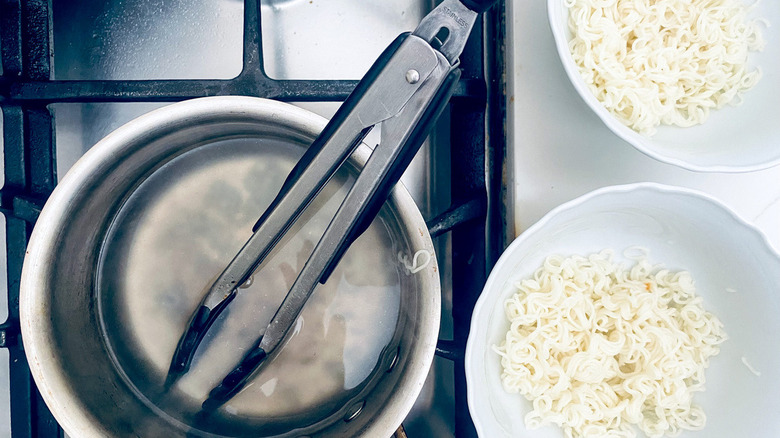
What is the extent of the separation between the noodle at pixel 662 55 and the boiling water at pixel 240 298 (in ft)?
0.73

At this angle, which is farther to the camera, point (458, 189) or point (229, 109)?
point (458, 189)

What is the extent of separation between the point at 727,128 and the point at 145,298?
52 centimetres

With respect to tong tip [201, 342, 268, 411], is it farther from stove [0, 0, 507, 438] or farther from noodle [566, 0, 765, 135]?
noodle [566, 0, 765, 135]

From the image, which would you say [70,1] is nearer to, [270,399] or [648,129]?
A: [270,399]

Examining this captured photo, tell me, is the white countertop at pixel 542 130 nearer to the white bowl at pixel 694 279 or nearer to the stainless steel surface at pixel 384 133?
the white bowl at pixel 694 279

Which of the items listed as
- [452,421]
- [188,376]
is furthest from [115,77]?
[452,421]

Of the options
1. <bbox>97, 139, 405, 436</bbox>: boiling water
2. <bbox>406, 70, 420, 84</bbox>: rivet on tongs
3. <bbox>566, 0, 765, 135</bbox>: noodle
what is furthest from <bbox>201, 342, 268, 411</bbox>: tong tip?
<bbox>566, 0, 765, 135</bbox>: noodle

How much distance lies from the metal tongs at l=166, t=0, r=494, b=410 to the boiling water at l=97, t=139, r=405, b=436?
0.24 ft

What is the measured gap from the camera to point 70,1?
1.69 feet

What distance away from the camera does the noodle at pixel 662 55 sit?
1.43 ft

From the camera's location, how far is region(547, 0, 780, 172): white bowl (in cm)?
41

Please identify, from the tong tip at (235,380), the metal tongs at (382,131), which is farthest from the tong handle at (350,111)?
the tong tip at (235,380)

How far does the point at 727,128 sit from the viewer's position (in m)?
0.46

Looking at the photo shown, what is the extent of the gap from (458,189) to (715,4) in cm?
27
